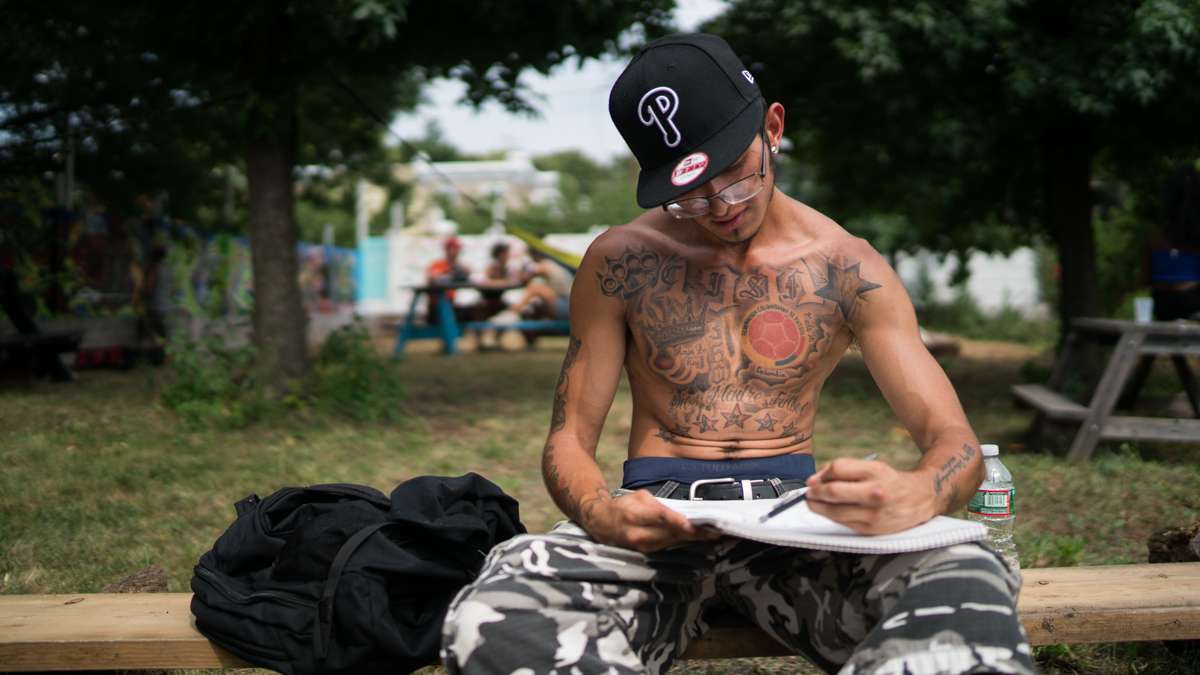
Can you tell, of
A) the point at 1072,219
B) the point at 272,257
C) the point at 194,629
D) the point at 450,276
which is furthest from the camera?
the point at 450,276

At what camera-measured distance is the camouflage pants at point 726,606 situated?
73.4 inches

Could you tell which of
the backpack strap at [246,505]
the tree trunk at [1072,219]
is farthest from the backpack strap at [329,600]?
the tree trunk at [1072,219]

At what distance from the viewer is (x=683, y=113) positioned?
2.26 metres

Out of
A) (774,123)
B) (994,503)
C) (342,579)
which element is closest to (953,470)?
(774,123)

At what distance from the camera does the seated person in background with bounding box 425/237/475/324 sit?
14141 millimetres

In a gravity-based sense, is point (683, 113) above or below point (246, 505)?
above

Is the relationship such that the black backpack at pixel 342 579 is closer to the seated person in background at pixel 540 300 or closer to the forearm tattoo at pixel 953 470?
the forearm tattoo at pixel 953 470

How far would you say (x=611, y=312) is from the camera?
2580 millimetres

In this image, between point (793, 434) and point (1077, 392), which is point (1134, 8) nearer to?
point (1077, 392)

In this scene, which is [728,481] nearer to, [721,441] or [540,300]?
[721,441]

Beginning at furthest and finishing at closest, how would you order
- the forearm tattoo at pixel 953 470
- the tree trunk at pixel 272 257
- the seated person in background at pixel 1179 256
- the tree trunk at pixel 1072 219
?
the tree trunk at pixel 1072 219 < the tree trunk at pixel 272 257 < the seated person in background at pixel 1179 256 < the forearm tattoo at pixel 953 470

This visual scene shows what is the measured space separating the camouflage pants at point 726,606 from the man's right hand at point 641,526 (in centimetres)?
4

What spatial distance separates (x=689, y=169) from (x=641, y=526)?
0.73 metres

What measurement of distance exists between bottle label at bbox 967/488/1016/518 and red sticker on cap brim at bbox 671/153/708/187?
4.64 ft
